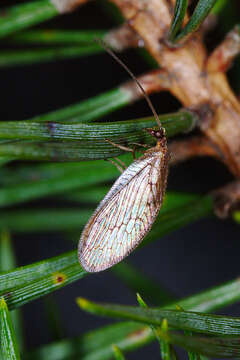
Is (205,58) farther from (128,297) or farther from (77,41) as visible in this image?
(128,297)

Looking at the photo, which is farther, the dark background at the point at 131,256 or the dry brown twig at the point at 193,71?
the dark background at the point at 131,256

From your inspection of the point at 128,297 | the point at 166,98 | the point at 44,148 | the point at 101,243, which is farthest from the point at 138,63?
the point at 128,297

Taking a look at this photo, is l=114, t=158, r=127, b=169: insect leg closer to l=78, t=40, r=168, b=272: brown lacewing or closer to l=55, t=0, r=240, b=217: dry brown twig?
l=78, t=40, r=168, b=272: brown lacewing

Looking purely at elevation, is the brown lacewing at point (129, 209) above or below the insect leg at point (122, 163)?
below

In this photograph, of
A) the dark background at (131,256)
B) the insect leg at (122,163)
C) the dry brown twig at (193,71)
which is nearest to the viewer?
the dry brown twig at (193,71)

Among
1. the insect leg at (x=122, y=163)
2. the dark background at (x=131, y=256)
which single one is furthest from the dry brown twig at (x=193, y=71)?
the dark background at (x=131, y=256)

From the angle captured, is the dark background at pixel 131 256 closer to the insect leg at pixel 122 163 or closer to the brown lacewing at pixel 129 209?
the brown lacewing at pixel 129 209

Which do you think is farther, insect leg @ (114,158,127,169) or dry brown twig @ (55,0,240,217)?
insect leg @ (114,158,127,169)

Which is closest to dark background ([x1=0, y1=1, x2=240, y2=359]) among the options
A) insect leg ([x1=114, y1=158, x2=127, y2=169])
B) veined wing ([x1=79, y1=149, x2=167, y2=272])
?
veined wing ([x1=79, y1=149, x2=167, y2=272])
